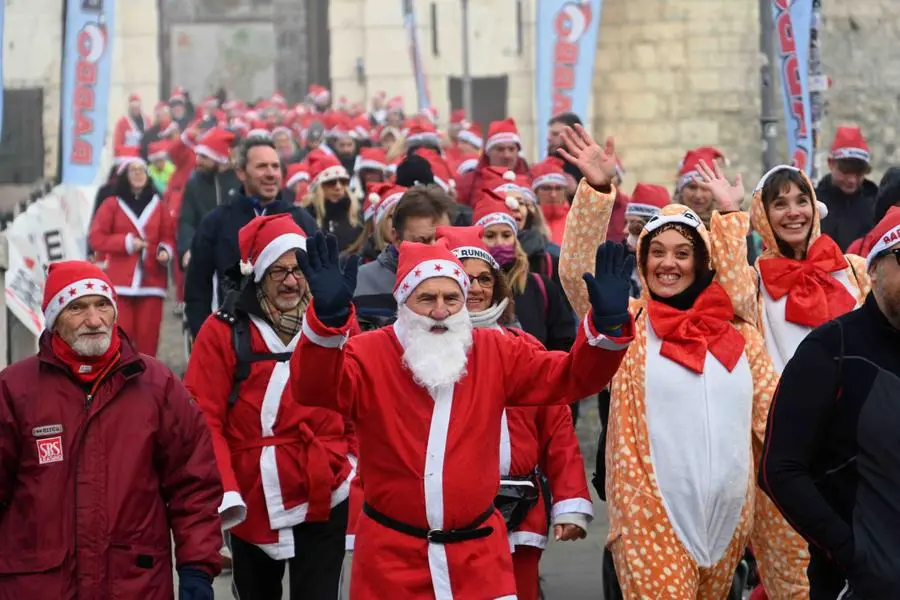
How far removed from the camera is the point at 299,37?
51.9 meters

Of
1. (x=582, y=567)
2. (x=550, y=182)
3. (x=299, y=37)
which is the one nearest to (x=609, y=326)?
(x=582, y=567)

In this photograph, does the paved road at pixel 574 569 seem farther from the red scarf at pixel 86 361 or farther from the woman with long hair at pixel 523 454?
the red scarf at pixel 86 361

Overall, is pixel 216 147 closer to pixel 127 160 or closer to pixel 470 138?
pixel 127 160

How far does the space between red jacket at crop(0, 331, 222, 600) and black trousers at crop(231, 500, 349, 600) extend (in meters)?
1.11

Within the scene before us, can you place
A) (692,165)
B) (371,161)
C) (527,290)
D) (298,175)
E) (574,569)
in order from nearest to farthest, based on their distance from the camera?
(527,290), (574,569), (692,165), (371,161), (298,175)

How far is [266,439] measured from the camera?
706 centimetres

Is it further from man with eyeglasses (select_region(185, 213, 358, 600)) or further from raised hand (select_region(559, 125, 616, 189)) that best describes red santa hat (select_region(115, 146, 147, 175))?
raised hand (select_region(559, 125, 616, 189))

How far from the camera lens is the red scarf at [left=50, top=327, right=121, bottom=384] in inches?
236

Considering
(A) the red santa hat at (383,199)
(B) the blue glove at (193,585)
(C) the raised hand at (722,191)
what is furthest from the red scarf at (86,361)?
(A) the red santa hat at (383,199)

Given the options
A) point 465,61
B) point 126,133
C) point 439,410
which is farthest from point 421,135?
point 126,133

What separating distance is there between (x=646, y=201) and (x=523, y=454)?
2874 millimetres

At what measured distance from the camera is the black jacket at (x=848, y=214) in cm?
1169

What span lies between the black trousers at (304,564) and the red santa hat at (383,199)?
228cm

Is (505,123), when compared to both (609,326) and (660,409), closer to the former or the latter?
(660,409)
